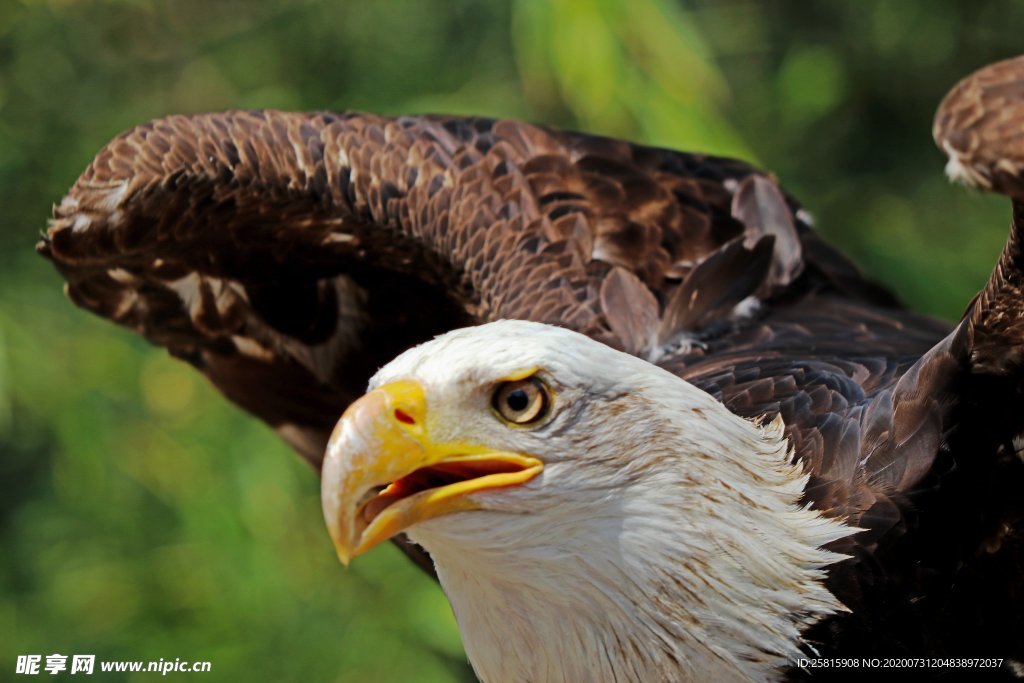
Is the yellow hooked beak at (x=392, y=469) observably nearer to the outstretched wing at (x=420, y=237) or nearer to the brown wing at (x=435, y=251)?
the brown wing at (x=435, y=251)

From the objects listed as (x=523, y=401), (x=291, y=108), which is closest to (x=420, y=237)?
(x=523, y=401)

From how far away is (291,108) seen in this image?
6.19 metres

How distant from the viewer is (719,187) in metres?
3.64

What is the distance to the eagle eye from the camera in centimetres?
205

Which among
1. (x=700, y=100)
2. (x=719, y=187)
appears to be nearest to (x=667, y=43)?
(x=700, y=100)

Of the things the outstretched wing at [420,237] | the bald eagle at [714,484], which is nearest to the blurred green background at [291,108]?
the outstretched wing at [420,237]

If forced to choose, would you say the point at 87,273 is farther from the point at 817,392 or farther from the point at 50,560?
the point at 50,560

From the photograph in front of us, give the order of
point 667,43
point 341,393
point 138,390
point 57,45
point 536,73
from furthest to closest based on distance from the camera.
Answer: point 57,45
point 138,390
point 536,73
point 667,43
point 341,393

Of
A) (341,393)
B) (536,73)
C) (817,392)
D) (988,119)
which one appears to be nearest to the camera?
(988,119)

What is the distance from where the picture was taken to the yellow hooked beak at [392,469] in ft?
6.39

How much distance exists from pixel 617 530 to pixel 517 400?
10.0 inches

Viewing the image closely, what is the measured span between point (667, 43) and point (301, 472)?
7.25 feet

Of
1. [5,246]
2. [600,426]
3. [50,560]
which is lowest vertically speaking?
[50,560]

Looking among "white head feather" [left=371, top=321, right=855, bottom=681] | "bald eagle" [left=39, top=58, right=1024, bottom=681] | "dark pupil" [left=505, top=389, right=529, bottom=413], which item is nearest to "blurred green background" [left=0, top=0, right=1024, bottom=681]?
"bald eagle" [left=39, top=58, right=1024, bottom=681]
